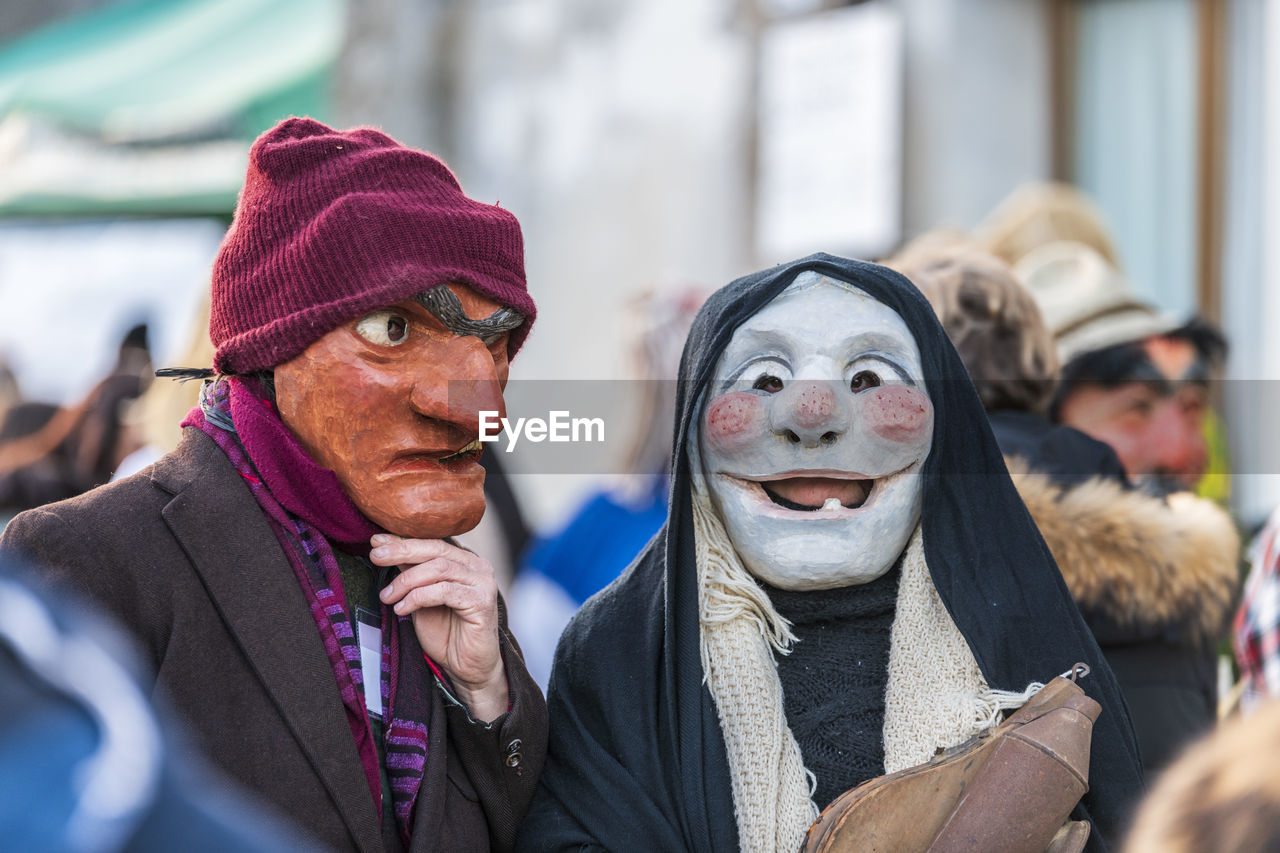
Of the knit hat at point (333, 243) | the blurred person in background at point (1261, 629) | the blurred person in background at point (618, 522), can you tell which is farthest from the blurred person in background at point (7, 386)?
the blurred person in background at point (1261, 629)

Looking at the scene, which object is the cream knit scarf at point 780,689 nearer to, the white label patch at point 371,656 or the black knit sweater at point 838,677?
the black knit sweater at point 838,677

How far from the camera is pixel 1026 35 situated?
6129 millimetres

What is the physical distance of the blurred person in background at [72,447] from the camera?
4641 millimetres

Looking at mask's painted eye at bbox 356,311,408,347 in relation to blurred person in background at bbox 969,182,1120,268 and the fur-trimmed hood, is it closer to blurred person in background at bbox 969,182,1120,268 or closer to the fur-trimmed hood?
the fur-trimmed hood

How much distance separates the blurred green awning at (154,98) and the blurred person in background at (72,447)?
3.53ft

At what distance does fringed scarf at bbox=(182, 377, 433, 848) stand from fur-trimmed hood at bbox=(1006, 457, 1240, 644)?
1.23m

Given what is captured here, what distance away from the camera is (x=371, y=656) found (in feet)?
6.18

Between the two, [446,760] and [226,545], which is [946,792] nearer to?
[446,760]

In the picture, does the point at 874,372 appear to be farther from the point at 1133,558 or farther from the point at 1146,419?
the point at 1146,419

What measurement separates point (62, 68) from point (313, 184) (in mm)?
5254

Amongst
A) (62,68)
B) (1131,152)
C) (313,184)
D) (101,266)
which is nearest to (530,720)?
(313,184)

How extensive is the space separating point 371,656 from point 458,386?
16.5 inches

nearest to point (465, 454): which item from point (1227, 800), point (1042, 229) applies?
point (1227, 800)

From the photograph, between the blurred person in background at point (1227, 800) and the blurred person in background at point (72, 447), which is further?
the blurred person in background at point (72, 447)
